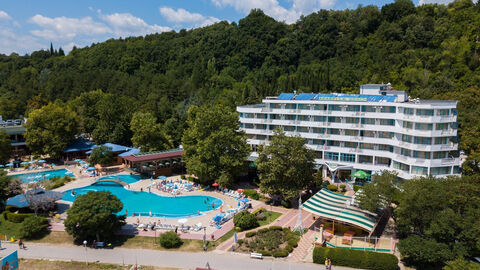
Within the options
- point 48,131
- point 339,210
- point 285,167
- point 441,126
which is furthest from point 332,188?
point 48,131

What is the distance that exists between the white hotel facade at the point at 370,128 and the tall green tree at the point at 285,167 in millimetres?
10311

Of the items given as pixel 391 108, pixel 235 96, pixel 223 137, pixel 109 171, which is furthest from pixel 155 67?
pixel 391 108

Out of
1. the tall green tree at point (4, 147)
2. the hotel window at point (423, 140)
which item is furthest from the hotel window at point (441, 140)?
the tall green tree at point (4, 147)

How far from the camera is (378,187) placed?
34469mm

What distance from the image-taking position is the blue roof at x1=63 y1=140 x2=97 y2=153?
6938 centimetres

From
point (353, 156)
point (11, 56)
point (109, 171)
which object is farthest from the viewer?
point (11, 56)

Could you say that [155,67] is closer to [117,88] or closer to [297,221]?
[117,88]

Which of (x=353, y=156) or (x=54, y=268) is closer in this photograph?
(x=54, y=268)

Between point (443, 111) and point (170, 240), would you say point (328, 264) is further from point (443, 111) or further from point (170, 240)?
point (443, 111)

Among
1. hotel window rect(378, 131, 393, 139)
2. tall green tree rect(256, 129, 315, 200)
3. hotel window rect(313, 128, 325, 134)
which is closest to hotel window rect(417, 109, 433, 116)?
hotel window rect(378, 131, 393, 139)

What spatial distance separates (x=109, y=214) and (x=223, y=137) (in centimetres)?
2015

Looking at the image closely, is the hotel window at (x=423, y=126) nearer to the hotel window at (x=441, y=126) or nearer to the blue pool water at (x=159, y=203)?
the hotel window at (x=441, y=126)

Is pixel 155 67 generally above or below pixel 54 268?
above

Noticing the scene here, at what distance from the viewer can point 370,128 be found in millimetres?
49750
